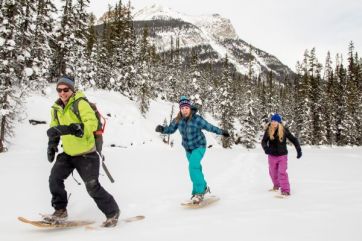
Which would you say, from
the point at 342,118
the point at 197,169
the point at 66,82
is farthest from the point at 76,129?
the point at 342,118

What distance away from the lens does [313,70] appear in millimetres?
76250

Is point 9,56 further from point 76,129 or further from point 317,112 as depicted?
point 317,112

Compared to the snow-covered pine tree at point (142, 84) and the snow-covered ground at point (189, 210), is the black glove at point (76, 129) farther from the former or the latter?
the snow-covered pine tree at point (142, 84)

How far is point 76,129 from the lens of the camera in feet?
16.2

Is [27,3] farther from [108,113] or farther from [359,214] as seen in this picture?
[359,214]

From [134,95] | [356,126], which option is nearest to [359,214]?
[134,95]

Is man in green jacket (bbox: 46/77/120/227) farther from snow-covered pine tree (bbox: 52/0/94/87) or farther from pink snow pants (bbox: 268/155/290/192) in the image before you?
snow-covered pine tree (bbox: 52/0/94/87)

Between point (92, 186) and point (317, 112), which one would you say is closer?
point (92, 186)

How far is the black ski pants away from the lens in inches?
213

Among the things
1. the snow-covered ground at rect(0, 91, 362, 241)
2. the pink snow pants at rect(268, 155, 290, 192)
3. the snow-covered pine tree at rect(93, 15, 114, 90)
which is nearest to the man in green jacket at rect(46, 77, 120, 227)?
the snow-covered ground at rect(0, 91, 362, 241)

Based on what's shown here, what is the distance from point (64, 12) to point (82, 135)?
118 feet

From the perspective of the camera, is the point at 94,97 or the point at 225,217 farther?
the point at 94,97

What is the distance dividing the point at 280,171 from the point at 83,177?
193 inches

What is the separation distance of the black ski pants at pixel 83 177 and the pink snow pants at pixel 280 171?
4.32m
